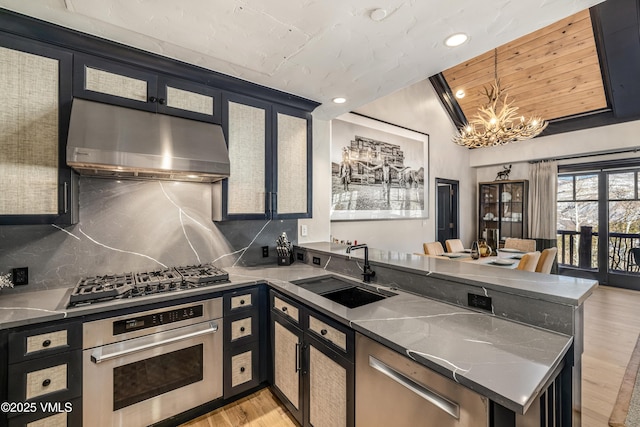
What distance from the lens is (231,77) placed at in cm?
229

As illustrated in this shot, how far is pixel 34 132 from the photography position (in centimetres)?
167

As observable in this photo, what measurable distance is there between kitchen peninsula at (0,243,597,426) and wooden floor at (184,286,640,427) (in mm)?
846

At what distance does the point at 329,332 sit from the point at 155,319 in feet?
3.72

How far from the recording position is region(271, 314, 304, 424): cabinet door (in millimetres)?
1843

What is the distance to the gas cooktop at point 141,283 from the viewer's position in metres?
1.68

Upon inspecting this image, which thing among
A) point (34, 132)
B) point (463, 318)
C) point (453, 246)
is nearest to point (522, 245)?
point (453, 246)

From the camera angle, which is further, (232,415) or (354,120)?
(354,120)

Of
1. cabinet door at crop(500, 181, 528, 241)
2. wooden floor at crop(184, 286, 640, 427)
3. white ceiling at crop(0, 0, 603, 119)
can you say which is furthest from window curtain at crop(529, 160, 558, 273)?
white ceiling at crop(0, 0, 603, 119)

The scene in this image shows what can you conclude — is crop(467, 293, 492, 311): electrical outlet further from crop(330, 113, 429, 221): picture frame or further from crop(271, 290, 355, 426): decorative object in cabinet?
crop(330, 113, 429, 221): picture frame

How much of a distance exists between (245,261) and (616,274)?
6.52m

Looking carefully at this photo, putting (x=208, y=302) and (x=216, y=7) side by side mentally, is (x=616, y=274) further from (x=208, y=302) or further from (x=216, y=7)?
(x=216, y=7)

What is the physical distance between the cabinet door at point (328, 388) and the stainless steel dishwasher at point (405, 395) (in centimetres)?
7

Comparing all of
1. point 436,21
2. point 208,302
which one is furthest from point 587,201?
point 208,302

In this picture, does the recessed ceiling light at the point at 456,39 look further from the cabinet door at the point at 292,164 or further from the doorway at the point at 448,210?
the doorway at the point at 448,210
